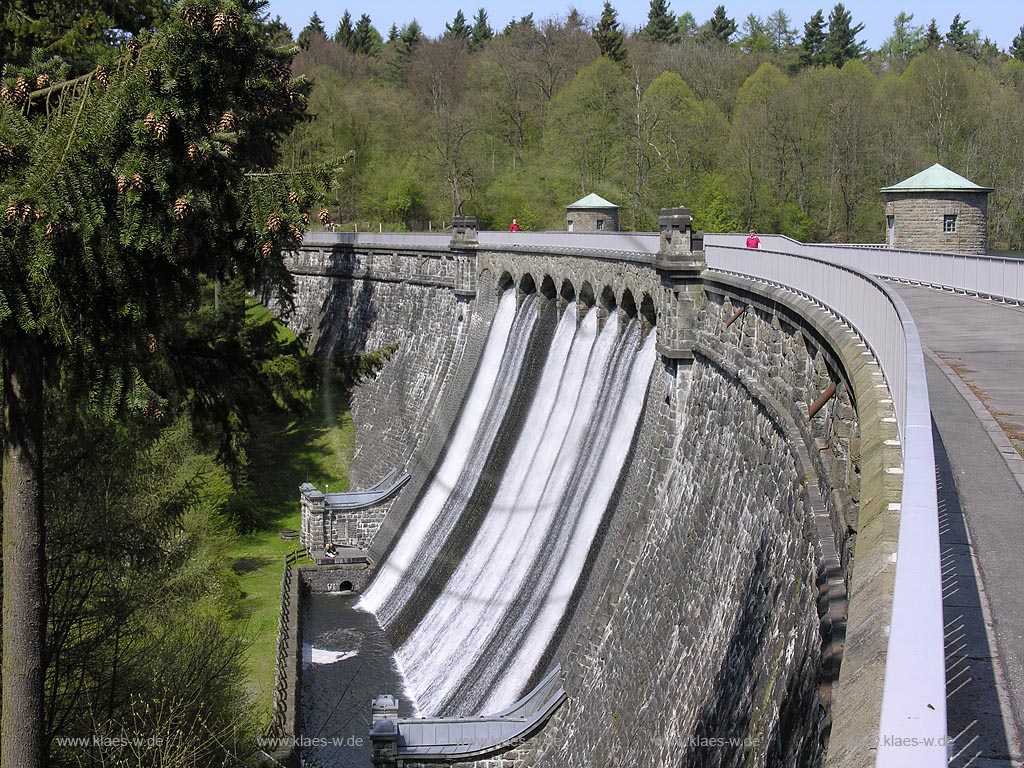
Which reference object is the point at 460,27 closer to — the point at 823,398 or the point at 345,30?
the point at 345,30

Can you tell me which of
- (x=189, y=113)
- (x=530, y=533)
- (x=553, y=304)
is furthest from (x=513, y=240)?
(x=189, y=113)

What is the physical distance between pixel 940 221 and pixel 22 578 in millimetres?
23024

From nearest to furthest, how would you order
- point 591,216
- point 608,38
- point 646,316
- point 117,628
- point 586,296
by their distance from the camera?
point 117,628, point 646,316, point 586,296, point 591,216, point 608,38

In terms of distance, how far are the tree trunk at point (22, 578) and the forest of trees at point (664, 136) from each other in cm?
2939

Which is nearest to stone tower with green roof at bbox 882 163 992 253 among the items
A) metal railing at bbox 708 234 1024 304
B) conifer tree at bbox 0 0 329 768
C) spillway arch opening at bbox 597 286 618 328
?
metal railing at bbox 708 234 1024 304

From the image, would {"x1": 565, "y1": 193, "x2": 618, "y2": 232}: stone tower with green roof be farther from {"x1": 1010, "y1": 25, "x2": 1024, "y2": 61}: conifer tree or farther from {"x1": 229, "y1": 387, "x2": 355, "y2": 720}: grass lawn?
{"x1": 1010, "y1": 25, "x2": 1024, "y2": 61}: conifer tree

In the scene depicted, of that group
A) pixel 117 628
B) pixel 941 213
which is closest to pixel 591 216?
pixel 941 213

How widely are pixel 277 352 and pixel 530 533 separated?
768cm

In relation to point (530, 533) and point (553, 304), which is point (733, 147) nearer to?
point (553, 304)

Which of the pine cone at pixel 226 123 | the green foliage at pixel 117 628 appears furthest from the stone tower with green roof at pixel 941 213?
the pine cone at pixel 226 123

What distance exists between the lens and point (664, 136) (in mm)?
52000

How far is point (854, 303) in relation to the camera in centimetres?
1026

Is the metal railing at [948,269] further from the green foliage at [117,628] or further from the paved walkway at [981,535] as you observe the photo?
the green foliage at [117,628]

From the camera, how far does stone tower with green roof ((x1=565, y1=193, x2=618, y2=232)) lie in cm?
3900
